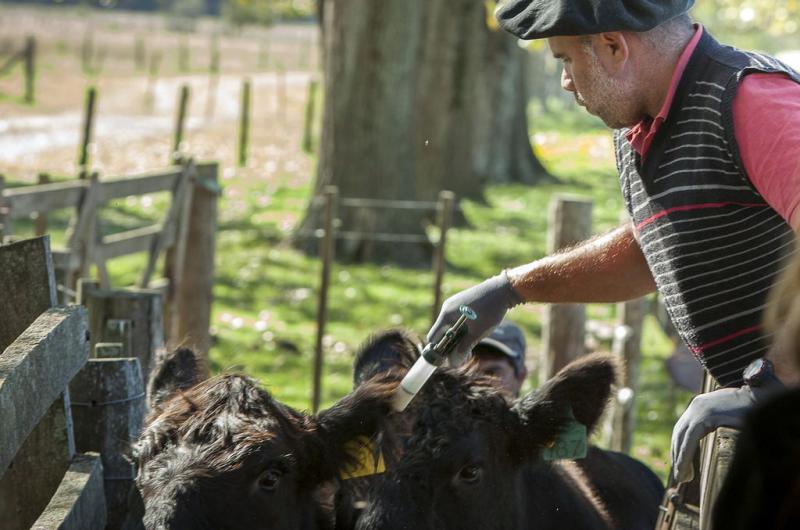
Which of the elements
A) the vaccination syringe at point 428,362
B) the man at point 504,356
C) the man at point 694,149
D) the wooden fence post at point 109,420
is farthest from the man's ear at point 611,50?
the man at point 504,356

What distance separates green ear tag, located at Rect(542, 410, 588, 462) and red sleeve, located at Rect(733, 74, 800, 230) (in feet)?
4.37

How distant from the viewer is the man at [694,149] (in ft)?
10.6

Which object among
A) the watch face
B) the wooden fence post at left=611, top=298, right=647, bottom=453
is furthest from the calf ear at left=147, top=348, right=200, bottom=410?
the wooden fence post at left=611, top=298, right=647, bottom=453

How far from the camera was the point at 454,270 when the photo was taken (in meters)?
16.7

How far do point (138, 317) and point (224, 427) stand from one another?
74.9 inches

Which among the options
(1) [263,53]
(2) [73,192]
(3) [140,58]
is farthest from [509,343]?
(1) [263,53]

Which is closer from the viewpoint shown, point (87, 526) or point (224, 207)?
point (87, 526)

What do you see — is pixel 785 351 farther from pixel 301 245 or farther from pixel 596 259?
pixel 301 245

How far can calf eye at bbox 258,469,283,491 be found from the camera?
3719mm

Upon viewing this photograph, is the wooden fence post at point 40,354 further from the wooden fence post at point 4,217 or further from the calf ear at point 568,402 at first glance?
the wooden fence post at point 4,217

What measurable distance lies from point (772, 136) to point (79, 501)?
7.22ft

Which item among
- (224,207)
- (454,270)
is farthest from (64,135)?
(454,270)

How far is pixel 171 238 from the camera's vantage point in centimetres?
991

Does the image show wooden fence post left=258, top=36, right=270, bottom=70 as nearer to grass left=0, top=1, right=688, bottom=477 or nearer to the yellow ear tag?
grass left=0, top=1, right=688, bottom=477
